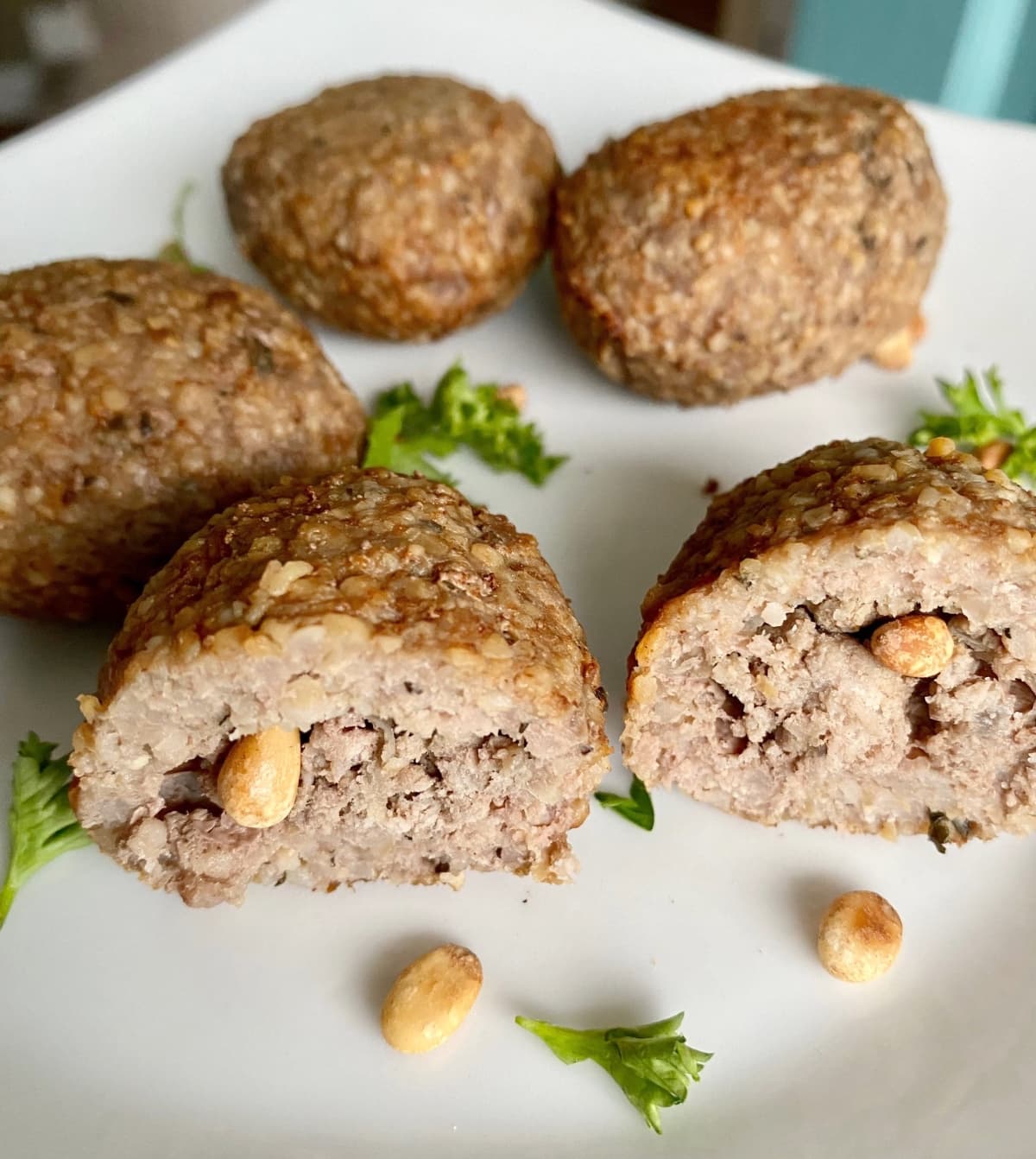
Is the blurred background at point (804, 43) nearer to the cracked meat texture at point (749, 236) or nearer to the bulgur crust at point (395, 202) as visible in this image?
the bulgur crust at point (395, 202)

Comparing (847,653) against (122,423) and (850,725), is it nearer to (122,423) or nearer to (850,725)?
(850,725)

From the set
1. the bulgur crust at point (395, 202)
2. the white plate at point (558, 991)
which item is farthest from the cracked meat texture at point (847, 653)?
the bulgur crust at point (395, 202)

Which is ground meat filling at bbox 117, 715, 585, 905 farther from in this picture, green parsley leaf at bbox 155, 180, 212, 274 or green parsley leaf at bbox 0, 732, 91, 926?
green parsley leaf at bbox 155, 180, 212, 274

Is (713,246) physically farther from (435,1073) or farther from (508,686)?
(435,1073)

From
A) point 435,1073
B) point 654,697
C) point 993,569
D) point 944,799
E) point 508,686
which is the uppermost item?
point 993,569

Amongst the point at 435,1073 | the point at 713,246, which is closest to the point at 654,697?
the point at 435,1073

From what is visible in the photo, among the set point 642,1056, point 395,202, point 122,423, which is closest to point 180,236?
point 395,202
